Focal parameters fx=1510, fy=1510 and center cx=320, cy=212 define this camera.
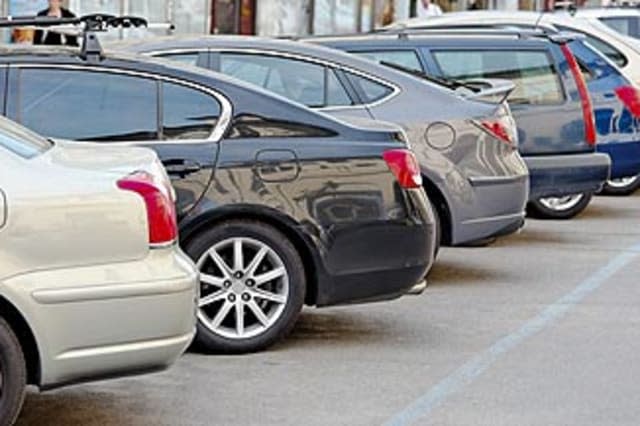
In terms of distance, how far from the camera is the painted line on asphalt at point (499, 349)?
21.4 feet

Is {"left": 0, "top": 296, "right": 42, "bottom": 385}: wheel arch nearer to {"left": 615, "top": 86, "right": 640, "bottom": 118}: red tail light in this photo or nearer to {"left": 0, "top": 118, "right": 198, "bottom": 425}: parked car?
{"left": 0, "top": 118, "right": 198, "bottom": 425}: parked car

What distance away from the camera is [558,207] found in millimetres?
13391

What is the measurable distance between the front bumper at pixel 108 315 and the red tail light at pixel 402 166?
203cm

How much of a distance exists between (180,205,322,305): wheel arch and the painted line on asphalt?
0.86m

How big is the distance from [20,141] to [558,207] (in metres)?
8.15

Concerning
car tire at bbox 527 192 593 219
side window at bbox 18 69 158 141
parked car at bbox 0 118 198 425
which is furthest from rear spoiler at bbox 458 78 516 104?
parked car at bbox 0 118 198 425

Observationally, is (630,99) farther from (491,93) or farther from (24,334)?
(24,334)

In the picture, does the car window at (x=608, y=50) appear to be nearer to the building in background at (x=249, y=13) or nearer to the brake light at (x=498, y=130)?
the building in background at (x=249, y=13)

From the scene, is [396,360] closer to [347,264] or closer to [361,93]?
[347,264]

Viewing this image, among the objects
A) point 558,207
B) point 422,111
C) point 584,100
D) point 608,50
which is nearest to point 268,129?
point 422,111

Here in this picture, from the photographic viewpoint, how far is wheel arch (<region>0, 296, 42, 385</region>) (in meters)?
5.46

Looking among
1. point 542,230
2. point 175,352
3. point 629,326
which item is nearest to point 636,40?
point 542,230

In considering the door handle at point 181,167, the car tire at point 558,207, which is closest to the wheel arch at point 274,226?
the door handle at point 181,167

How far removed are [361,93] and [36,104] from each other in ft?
8.48
